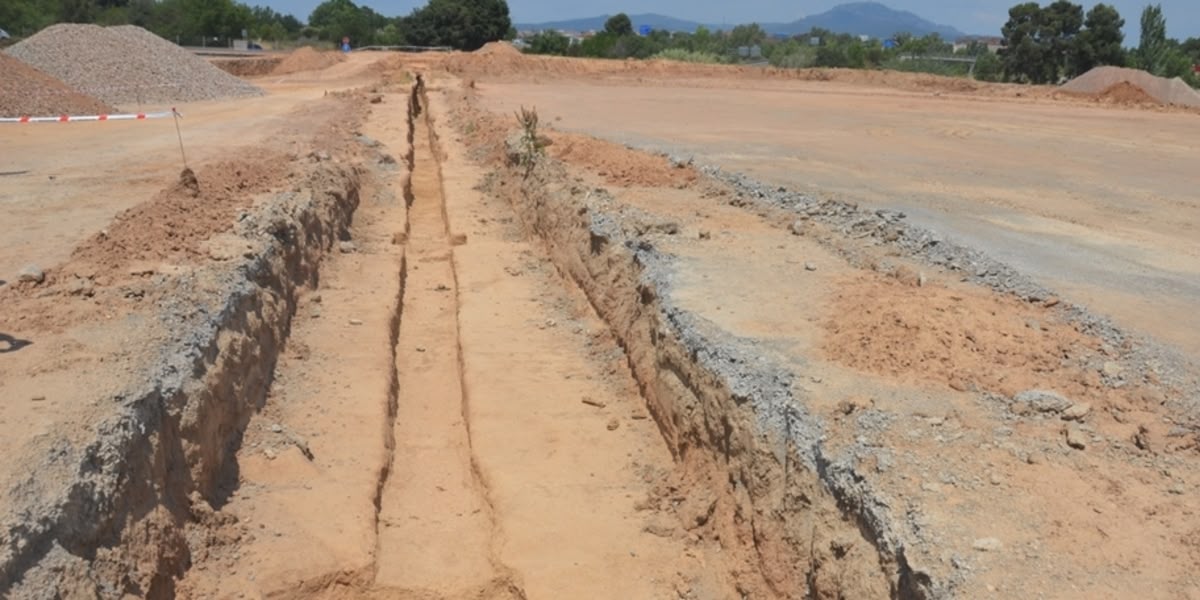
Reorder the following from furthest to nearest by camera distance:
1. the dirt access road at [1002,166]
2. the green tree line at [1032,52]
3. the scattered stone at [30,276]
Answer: the green tree line at [1032,52]
the dirt access road at [1002,166]
the scattered stone at [30,276]

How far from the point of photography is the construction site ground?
4.64m

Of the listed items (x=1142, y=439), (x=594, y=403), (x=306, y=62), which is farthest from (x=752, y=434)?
(x=306, y=62)

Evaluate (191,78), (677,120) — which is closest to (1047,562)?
(677,120)

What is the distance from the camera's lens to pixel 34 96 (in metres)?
20.5

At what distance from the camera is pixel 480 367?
29.1 ft

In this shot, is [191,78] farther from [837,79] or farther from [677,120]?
[837,79]

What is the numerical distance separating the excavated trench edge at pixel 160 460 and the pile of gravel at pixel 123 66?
21.8 meters

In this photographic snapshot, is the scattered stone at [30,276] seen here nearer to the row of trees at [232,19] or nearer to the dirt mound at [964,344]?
the dirt mound at [964,344]

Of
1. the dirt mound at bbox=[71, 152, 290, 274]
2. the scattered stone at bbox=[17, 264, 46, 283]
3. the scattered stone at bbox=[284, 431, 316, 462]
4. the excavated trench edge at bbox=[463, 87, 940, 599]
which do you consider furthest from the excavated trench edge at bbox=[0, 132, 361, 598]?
the excavated trench edge at bbox=[463, 87, 940, 599]

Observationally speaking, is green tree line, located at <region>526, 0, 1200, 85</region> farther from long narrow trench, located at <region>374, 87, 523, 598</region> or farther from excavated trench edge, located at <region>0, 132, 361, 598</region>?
excavated trench edge, located at <region>0, 132, 361, 598</region>

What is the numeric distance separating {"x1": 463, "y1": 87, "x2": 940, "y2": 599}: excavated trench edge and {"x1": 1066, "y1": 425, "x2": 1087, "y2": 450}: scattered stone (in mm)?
1251

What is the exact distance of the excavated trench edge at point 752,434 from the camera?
15.3 ft

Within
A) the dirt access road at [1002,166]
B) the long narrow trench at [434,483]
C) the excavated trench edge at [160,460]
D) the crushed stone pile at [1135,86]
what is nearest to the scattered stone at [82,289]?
the excavated trench edge at [160,460]

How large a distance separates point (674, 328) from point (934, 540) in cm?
347
